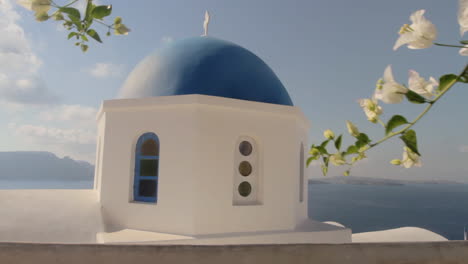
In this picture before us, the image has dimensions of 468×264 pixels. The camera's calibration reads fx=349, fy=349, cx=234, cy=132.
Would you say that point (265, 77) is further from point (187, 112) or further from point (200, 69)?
point (187, 112)

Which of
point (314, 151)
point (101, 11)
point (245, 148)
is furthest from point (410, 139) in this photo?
point (245, 148)

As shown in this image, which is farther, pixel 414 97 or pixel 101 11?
pixel 101 11

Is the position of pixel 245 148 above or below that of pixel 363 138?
above

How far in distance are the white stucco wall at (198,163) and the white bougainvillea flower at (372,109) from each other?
508 cm

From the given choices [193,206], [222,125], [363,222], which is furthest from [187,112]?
[363,222]

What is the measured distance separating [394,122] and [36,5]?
1094mm

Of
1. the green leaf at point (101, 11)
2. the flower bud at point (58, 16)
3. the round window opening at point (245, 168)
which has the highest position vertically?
the flower bud at point (58, 16)

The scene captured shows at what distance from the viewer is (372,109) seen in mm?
990

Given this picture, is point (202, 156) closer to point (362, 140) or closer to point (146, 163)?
point (146, 163)

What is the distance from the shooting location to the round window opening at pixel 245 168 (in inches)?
256

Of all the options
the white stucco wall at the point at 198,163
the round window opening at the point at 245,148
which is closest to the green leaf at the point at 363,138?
the white stucco wall at the point at 198,163

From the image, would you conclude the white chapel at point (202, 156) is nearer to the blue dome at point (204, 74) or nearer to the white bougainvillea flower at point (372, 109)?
the blue dome at point (204, 74)

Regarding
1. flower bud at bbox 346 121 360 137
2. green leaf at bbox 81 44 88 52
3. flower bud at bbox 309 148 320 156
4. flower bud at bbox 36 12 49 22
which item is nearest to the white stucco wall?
green leaf at bbox 81 44 88 52

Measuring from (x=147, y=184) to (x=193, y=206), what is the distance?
139 cm
